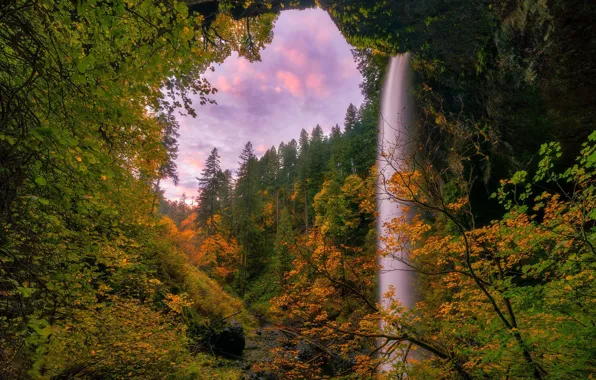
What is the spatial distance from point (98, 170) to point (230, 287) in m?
30.8

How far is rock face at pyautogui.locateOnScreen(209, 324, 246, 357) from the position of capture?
14091 millimetres

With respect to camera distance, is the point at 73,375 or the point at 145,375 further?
the point at 145,375

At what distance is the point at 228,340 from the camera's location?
14305 millimetres

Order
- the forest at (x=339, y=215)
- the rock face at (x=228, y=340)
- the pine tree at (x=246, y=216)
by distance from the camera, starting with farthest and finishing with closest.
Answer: the pine tree at (x=246, y=216) < the rock face at (x=228, y=340) < the forest at (x=339, y=215)

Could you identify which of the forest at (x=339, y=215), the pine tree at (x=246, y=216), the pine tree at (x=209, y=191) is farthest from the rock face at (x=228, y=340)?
the pine tree at (x=209, y=191)

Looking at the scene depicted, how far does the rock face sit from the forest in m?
0.11

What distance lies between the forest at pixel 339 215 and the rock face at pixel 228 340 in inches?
4.5

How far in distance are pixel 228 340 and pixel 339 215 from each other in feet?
37.4

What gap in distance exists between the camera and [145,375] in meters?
6.11

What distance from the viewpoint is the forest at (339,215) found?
2.79 metres

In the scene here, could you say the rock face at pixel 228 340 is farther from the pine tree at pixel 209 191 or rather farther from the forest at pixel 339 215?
the pine tree at pixel 209 191

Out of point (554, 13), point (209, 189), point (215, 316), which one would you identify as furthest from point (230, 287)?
point (554, 13)

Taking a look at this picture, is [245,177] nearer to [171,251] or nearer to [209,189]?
[209,189]

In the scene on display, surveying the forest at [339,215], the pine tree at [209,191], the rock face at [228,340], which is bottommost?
the rock face at [228,340]
